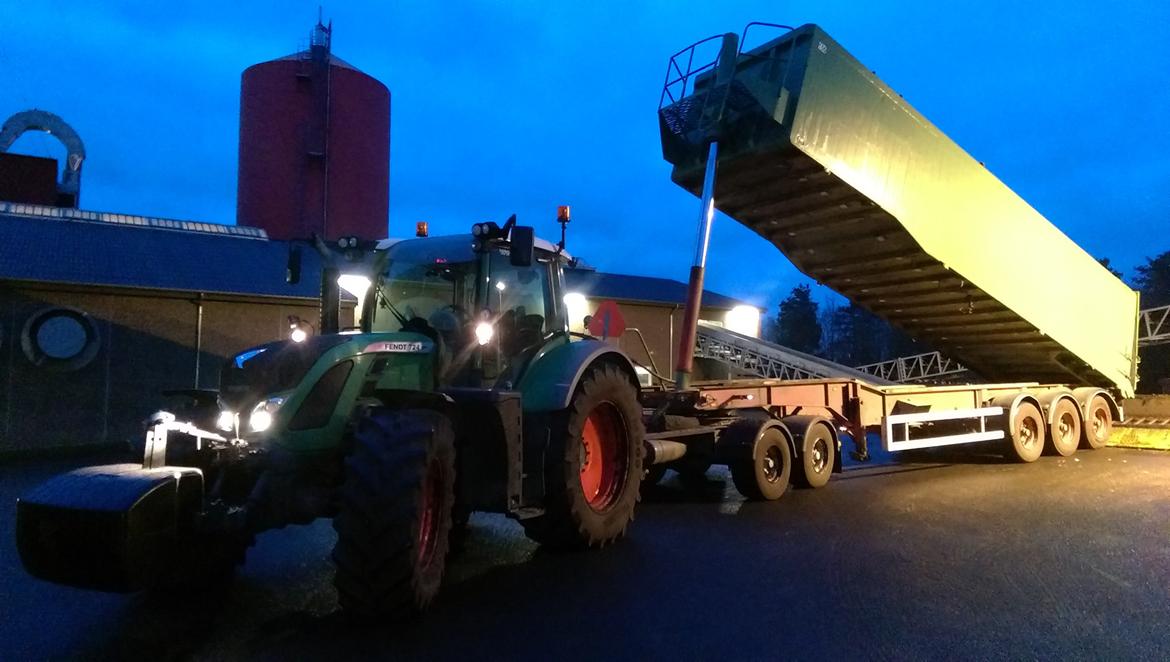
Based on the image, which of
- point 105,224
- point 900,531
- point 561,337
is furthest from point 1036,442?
point 105,224

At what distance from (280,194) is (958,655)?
2365 centimetres

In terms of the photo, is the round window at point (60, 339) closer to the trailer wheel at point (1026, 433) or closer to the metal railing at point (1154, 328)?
the trailer wheel at point (1026, 433)

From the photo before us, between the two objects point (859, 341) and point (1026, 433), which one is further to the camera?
point (859, 341)

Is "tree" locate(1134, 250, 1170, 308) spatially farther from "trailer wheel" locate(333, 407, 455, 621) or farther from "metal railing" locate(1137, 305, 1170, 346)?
"trailer wheel" locate(333, 407, 455, 621)

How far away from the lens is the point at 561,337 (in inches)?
253

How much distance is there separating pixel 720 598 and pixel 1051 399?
924 cm

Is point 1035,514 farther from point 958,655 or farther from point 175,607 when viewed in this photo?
point 175,607

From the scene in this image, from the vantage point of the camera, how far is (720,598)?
16.4 feet

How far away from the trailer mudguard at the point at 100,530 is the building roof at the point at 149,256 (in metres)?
11.3

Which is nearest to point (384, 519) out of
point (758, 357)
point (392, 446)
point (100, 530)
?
point (392, 446)

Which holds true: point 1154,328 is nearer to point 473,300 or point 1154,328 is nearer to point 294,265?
point 473,300

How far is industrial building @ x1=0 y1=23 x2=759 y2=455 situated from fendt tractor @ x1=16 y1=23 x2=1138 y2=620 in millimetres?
1428

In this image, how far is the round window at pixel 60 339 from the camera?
13.1 m

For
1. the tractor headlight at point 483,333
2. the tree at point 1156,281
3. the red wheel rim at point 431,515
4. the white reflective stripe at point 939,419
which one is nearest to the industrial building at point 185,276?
the tractor headlight at point 483,333
